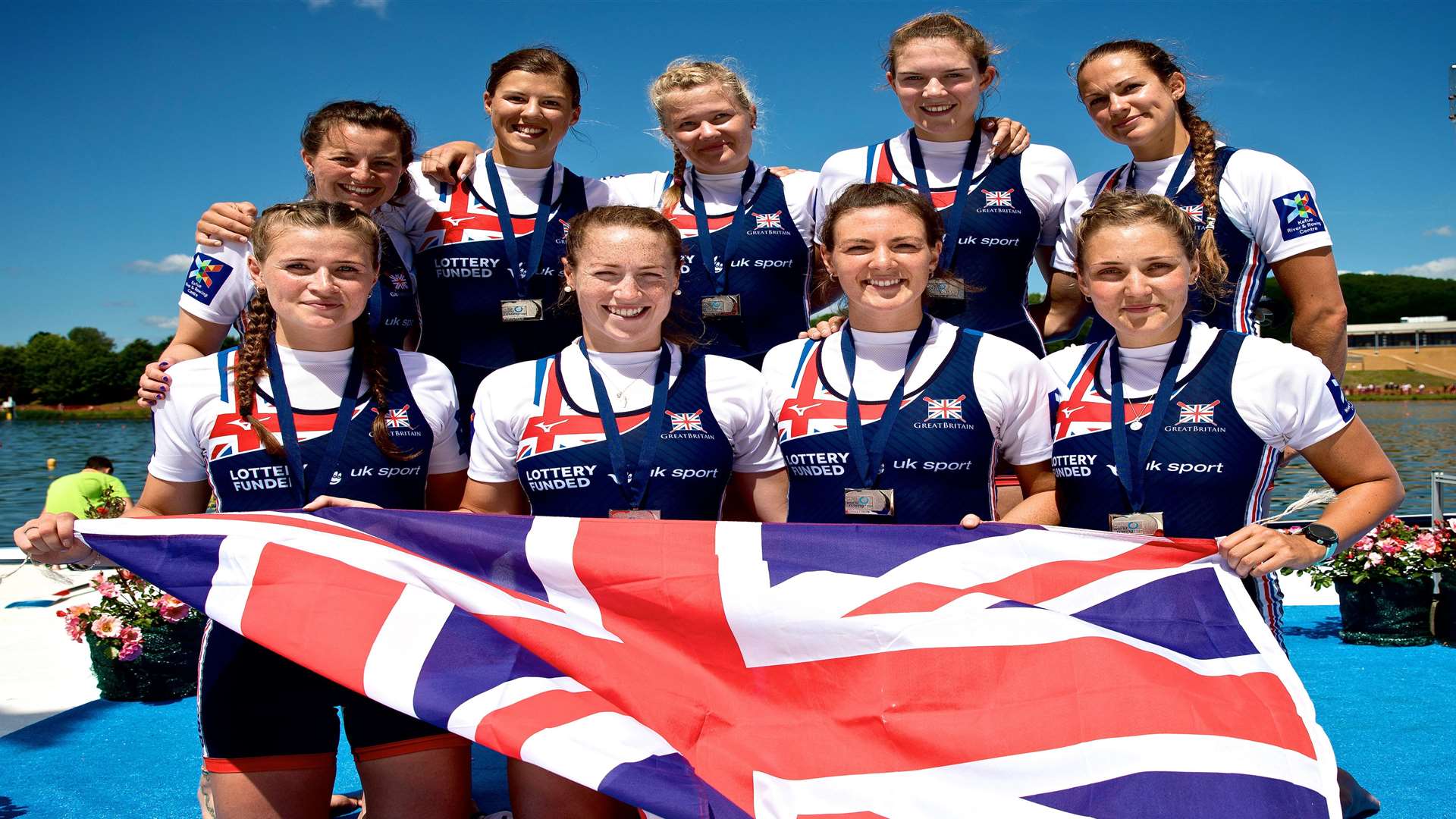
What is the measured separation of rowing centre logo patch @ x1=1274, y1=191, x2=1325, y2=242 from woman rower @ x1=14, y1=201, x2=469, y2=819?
2980 millimetres

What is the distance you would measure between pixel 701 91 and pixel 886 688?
257 centimetres

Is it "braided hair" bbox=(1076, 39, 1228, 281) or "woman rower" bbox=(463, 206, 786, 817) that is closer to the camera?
"woman rower" bbox=(463, 206, 786, 817)

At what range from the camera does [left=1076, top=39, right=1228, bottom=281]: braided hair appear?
376cm

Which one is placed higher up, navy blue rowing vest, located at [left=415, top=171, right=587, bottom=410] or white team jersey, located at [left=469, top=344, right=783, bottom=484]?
navy blue rowing vest, located at [left=415, top=171, right=587, bottom=410]

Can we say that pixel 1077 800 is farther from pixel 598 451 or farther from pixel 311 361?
pixel 311 361

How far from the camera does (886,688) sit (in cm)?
262

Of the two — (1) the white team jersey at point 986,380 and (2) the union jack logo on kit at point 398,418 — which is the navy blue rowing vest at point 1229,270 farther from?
(2) the union jack logo on kit at point 398,418

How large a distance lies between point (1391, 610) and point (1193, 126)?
4.13 m

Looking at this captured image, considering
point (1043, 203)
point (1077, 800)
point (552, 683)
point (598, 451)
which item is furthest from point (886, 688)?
point (1043, 203)

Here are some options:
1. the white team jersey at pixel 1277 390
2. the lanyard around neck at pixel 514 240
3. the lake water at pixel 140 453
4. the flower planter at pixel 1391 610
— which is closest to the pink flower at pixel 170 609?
the lanyard around neck at pixel 514 240

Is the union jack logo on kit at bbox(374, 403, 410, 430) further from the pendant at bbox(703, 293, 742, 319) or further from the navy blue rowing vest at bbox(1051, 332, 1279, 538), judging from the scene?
the navy blue rowing vest at bbox(1051, 332, 1279, 538)

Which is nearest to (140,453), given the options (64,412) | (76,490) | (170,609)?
(76,490)

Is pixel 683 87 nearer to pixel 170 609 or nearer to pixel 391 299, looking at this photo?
pixel 391 299

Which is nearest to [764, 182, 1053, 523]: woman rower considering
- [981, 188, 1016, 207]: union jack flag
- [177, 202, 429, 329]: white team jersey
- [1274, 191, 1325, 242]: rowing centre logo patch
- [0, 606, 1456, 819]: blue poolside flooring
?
[981, 188, 1016, 207]: union jack flag
